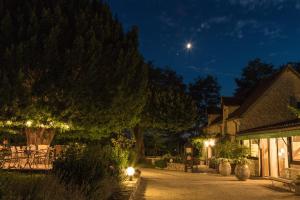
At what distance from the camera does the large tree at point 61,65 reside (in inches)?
599

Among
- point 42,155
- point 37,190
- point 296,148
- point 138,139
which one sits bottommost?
point 37,190

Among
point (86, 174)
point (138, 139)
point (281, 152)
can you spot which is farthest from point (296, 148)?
point (138, 139)

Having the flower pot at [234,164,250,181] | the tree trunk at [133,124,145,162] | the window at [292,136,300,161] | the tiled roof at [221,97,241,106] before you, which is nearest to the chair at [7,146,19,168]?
the flower pot at [234,164,250,181]

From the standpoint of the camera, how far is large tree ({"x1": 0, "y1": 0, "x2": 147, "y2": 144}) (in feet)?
49.9

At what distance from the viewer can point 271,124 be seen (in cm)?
2442

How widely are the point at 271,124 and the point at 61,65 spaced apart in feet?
49.7

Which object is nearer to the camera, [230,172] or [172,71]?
[230,172]

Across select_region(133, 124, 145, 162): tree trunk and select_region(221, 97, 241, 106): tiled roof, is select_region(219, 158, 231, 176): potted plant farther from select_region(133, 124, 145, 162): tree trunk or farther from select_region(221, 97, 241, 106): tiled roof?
select_region(133, 124, 145, 162): tree trunk

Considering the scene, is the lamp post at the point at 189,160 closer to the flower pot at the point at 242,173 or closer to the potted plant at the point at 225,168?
the potted plant at the point at 225,168

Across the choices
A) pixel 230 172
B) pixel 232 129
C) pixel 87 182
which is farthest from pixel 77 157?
pixel 232 129

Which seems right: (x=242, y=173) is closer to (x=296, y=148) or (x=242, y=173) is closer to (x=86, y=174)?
(x=296, y=148)

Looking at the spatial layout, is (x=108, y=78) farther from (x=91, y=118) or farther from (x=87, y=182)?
(x=87, y=182)

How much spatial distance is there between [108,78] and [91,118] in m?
2.25

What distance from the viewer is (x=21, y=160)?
16891mm
